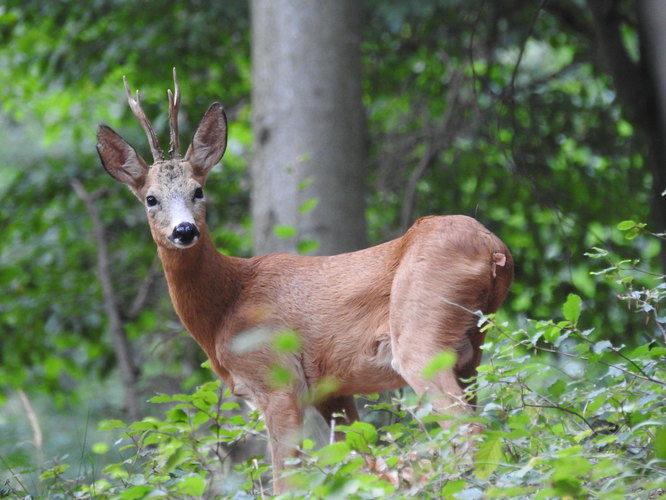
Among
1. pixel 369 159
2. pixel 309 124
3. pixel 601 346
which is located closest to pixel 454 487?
pixel 601 346

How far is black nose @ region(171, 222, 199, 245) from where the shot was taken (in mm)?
5039

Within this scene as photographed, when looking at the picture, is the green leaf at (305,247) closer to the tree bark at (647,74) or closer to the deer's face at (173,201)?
the deer's face at (173,201)

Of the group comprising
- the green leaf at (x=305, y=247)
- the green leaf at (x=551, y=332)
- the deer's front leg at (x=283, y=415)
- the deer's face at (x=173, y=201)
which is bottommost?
the deer's front leg at (x=283, y=415)

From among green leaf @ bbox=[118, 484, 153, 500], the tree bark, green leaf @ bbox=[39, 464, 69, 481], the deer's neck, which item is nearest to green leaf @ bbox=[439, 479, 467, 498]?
green leaf @ bbox=[118, 484, 153, 500]

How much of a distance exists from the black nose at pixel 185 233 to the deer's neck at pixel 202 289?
319 millimetres

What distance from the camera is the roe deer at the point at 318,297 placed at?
4.71 m

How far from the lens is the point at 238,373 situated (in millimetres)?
5168

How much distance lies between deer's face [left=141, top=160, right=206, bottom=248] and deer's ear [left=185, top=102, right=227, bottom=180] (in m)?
0.16

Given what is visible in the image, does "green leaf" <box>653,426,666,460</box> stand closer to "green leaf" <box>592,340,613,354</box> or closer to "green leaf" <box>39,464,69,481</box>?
"green leaf" <box>592,340,613,354</box>

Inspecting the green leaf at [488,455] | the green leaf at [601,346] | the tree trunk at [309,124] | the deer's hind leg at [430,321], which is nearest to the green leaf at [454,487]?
the green leaf at [488,455]

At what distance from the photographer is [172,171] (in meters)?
5.39

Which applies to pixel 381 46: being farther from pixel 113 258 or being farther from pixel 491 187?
pixel 113 258

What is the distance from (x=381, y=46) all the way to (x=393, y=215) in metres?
1.64

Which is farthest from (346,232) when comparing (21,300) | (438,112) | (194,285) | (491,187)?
(21,300)
